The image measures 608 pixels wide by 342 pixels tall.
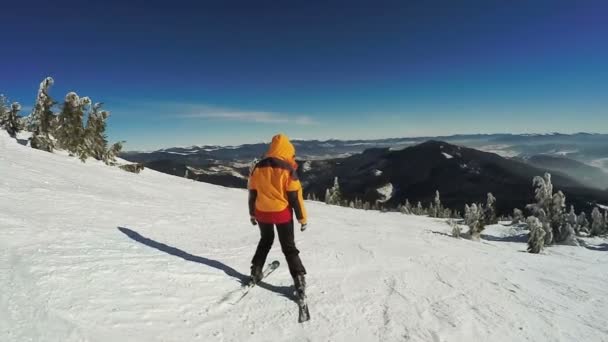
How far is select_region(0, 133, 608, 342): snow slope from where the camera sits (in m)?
5.04

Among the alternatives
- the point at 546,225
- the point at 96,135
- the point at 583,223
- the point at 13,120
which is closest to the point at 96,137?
the point at 96,135

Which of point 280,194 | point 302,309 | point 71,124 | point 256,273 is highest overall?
point 71,124

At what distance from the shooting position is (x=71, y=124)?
111 ft

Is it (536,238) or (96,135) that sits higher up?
(96,135)

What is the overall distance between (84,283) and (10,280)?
3.17 feet

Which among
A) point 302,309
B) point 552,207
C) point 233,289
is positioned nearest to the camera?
point 302,309

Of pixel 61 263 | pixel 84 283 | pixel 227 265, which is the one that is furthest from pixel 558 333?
pixel 61 263

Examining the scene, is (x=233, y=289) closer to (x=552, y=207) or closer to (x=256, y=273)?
(x=256, y=273)

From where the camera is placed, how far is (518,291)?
772 centimetres

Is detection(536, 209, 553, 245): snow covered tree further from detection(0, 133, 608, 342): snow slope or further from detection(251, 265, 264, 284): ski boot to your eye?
detection(251, 265, 264, 284): ski boot

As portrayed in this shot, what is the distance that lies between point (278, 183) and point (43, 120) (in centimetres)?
3740

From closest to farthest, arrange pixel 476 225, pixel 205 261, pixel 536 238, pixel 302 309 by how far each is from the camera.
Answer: pixel 302 309 < pixel 205 261 < pixel 536 238 < pixel 476 225

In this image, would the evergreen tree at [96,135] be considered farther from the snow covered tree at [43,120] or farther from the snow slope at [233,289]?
the snow slope at [233,289]

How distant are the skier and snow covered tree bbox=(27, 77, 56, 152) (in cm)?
3402
